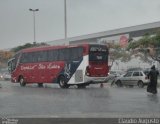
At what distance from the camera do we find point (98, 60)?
1387 inches

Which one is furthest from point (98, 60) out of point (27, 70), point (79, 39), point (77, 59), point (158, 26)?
point (79, 39)

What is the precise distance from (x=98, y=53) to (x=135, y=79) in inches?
269

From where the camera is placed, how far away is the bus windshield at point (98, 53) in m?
34.5

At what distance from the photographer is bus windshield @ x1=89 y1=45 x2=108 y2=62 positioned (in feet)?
113

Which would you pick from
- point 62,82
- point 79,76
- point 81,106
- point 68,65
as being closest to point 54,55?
point 68,65

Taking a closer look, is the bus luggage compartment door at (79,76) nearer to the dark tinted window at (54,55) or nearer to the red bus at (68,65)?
the red bus at (68,65)

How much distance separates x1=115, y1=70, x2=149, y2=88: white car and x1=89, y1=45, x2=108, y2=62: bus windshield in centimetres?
569

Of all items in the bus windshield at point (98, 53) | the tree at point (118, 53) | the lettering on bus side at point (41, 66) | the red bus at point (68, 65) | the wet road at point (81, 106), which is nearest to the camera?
the wet road at point (81, 106)

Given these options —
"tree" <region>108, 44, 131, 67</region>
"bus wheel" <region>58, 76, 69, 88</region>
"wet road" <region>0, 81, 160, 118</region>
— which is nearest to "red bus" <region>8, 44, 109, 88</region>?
"bus wheel" <region>58, 76, 69, 88</region>

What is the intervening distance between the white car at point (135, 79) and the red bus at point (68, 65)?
5.13 meters

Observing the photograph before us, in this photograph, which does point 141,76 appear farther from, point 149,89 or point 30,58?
point 149,89

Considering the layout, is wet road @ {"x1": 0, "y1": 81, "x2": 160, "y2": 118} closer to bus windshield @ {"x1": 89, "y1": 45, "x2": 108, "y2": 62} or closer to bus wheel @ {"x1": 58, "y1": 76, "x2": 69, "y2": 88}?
bus windshield @ {"x1": 89, "y1": 45, "x2": 108, "y2": 62}

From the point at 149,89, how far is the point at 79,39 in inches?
2751

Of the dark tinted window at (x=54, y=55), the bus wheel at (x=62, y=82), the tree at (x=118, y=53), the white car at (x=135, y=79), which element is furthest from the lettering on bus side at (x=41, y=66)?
the tree at (x=118, y=53)
